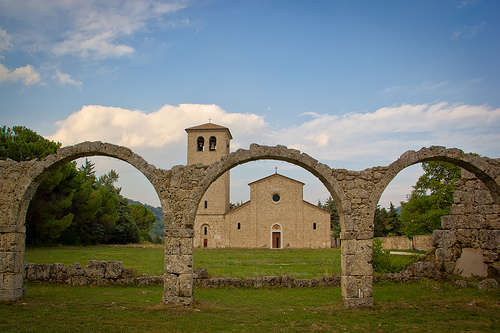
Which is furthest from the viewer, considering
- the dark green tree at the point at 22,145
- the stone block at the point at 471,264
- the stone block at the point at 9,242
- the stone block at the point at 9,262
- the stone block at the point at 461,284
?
the dark green tree at the point at 22,145

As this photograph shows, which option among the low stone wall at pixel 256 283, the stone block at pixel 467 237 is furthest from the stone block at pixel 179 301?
the stone block at pixel 467 237

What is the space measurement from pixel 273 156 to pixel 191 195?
233 cm

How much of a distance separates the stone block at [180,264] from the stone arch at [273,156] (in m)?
1.06

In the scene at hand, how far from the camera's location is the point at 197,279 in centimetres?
1228

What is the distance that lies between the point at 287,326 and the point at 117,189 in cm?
5314

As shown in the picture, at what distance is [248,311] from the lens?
8.90 m

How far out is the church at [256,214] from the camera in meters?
40.5

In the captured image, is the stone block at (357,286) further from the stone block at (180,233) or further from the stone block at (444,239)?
the stone block at (444,239)

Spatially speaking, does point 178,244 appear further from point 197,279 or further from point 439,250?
point 439,250

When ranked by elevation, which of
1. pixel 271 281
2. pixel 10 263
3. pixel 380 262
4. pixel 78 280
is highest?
pixel 10 263

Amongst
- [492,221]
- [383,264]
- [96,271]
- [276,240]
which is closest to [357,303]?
[383,264]

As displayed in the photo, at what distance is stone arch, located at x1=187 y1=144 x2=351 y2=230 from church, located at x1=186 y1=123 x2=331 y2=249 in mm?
31071

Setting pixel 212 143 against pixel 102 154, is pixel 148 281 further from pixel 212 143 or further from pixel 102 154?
pixel 212 143

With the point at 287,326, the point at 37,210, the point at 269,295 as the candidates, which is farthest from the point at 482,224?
the point at 37,210
